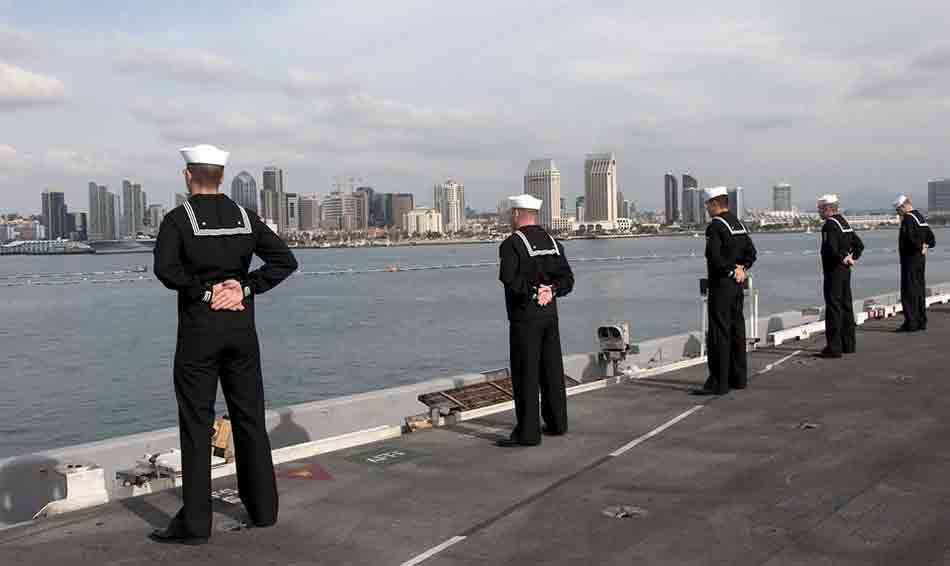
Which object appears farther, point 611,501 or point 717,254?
point 717,254

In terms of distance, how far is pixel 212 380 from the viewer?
5.83 meters

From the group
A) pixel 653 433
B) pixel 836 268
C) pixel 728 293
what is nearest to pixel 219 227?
pixel 653 433

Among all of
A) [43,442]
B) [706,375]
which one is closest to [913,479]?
[706,375]

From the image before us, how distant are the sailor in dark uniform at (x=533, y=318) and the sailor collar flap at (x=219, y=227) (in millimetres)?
2954

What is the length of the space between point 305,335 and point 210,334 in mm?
46657

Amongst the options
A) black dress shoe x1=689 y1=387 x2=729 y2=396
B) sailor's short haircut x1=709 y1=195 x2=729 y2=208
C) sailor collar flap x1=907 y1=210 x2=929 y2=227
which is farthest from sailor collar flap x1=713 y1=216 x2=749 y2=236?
sailor collar flap x1=907 y1=210 x2=929 y2=227

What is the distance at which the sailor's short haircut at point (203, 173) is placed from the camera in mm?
5887

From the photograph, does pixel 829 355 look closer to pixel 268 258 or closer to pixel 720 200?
pixel 720 200

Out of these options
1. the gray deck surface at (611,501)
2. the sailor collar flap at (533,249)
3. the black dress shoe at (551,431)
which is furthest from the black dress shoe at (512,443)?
the sailor collar flap at (533,249)

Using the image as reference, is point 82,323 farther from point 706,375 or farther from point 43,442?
point 706,375

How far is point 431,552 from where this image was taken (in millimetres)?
5426

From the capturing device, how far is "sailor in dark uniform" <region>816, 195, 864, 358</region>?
1345cm

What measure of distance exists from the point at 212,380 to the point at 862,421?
6155mm

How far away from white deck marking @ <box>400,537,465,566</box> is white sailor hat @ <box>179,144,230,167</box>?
277 cm
